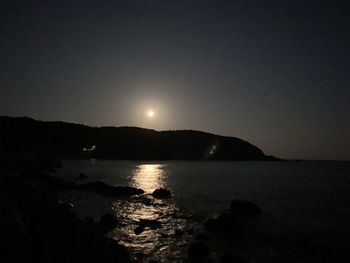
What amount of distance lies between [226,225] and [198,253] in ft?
21.7

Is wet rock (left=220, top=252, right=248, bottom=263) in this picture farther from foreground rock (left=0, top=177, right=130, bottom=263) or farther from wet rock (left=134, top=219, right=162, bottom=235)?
wet rock (left=134, top=219, right=162, bottom=235)

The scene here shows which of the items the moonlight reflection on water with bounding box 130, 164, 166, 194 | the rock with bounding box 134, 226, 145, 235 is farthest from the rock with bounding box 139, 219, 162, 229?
the moonlight reflection on water with bounding box 130, 164, 166, 194

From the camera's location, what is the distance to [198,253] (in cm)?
1975

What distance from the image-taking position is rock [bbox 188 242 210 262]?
19.2m

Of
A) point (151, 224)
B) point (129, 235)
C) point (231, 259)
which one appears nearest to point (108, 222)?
point (129, 235)

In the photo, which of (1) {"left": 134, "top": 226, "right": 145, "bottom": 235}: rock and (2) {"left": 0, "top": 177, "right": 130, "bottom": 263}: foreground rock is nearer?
(2) {"left": 0, "top": 177, "right": 130, "bottom": 263}: foreground rock

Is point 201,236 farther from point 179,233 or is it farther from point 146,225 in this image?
point 146,225

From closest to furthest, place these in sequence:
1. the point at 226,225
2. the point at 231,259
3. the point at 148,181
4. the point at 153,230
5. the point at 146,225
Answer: the point at 231,259, the point at 226,225, the point at 153,230, the point at 146,225, the point at 148,181

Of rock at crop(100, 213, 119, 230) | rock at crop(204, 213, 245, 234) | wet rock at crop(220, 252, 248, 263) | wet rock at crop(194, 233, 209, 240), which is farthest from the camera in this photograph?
rock at crop(100, 213, 119, 230)

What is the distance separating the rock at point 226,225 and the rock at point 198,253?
5514 mm

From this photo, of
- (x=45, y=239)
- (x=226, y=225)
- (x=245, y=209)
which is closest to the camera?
(x=45, y=239)

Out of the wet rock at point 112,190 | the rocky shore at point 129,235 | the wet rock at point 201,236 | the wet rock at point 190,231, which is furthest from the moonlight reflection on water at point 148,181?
the wet rock at point 201,236

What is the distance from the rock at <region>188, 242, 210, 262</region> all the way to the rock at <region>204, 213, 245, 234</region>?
18.1 ft

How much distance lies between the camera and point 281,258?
→ 19.6 meters
